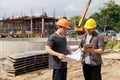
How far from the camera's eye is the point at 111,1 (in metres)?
55.6

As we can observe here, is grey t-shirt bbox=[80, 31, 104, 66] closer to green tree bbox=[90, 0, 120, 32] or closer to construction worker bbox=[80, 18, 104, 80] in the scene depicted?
construction worker bbox=[80, 18, 104, 80]

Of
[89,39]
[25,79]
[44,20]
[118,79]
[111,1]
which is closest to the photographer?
[89,39]

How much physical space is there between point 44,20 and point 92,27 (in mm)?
45517

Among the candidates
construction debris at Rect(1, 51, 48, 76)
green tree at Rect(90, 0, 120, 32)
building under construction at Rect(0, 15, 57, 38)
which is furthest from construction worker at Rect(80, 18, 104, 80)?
green tree at Rect(90, 0, 120, 32)

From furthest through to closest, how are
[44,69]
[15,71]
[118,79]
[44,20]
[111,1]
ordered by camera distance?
[111,1], [44,20], [44,69], [15,71], [118,79]

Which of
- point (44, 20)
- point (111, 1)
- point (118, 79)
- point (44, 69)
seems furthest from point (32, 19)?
point (118, 79)

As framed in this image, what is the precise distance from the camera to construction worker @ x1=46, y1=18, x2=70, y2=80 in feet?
16.6

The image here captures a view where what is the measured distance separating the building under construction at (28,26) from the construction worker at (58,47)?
1634 inches

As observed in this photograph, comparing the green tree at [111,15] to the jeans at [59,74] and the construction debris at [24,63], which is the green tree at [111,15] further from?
the jeans at [59,74]

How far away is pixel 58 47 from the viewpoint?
5.14m

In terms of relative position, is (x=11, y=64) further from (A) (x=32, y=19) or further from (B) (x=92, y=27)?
(A) (x=32, y=19)

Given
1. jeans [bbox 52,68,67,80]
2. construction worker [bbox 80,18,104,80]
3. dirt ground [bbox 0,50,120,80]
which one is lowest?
dirt ground [bbox 0,50,120,80]

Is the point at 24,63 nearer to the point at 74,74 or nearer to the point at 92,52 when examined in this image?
the point at 74,74

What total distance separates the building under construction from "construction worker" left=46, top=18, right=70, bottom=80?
41510mm
